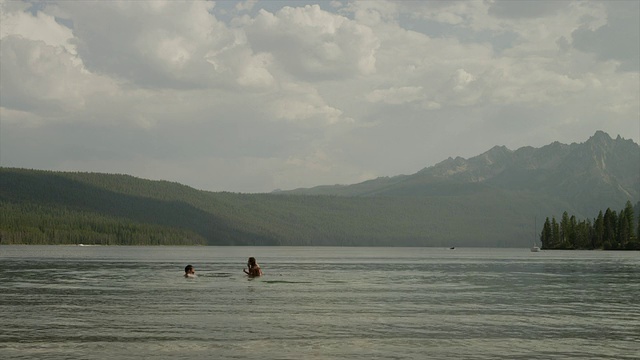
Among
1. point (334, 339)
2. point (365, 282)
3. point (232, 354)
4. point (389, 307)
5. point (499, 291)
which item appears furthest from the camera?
point (365, 282)

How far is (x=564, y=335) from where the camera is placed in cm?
4981

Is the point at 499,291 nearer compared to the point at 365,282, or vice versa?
the point at 499,291

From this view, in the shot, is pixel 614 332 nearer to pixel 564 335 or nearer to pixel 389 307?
pixel 564 335

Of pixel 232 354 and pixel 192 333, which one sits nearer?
pixel 232 354

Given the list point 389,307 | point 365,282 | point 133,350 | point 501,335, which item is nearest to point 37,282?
point 365,282

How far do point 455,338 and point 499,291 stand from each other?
134 feet

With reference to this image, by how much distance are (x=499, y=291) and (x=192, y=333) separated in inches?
1830

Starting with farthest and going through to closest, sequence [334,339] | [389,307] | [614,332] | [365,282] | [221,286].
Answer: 1. [365,282]
2. [221,286]
3. [389,307]
4. [614,332]
5. [334,339]

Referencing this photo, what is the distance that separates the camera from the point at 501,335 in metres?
49.5

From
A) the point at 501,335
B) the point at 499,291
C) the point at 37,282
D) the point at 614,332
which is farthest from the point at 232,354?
the point at 37,282

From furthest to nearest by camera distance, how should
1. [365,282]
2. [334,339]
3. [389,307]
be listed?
[365,282] → [389,307] → [334,339]

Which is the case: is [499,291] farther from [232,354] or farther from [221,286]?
[232,354]

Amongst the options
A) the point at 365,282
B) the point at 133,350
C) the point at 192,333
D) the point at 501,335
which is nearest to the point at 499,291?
the point at 365,282

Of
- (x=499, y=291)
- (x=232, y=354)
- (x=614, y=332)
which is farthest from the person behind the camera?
(x=499, y=291)
